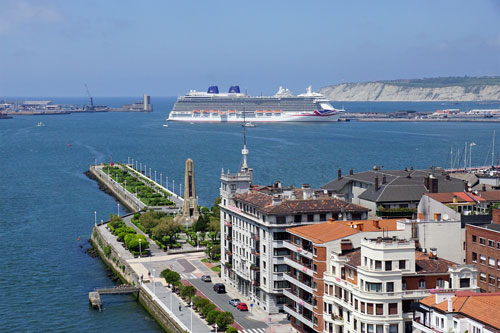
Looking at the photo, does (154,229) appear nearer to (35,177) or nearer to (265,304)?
(265,304)

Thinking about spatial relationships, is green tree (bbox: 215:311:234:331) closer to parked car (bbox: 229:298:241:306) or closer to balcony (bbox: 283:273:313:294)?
balcony (bbox: 283:273:313:294)

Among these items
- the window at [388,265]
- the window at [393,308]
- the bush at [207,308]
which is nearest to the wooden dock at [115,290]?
the bush at [207,308]

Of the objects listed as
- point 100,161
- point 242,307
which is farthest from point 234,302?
point 100,161

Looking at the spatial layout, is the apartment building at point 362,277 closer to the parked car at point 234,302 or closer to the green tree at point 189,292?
the parked car at point 234,302

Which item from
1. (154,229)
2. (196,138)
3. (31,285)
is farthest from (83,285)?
(196,138)

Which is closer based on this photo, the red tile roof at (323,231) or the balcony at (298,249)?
the red tile roof at (323,231)

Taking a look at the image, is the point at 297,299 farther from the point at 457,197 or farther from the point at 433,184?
the point at 433,184
